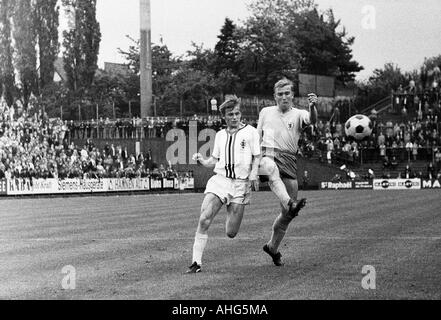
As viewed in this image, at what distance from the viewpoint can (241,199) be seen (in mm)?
11258

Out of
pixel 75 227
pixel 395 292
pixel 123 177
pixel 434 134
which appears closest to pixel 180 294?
pixel 395 292

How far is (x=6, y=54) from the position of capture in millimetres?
72125

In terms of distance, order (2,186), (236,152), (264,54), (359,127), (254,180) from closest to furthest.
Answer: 1. (236,152)
2. (254,180)
3. (359,127)
4. (2,186)
5. (264,54)

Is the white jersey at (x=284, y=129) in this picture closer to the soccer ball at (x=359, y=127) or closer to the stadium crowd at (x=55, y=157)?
the soccer ball at (x=359, y=127)

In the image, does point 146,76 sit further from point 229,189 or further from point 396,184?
point 229,189

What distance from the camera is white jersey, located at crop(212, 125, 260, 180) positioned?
36.9 ft

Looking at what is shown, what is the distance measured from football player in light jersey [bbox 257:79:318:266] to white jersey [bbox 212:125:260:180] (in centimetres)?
53

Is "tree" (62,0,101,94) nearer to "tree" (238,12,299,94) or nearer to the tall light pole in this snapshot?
the tall light pole

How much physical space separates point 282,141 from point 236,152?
3.36 ft

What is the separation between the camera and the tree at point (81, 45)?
7069cm

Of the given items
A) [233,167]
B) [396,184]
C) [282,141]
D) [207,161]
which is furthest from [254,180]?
[396,184]

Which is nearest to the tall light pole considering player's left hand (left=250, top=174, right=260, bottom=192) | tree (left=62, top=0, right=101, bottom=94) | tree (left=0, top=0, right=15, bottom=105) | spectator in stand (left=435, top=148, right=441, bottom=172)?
tree (left=62, top=0, right=101, bottom=94)

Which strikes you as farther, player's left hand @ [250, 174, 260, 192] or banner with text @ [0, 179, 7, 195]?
banner with text @ [0, 179, 7, 195]
